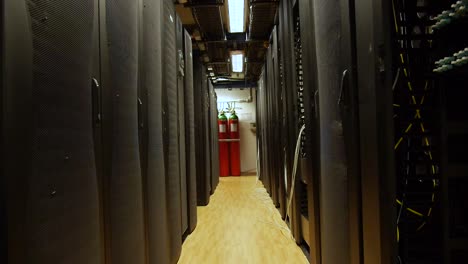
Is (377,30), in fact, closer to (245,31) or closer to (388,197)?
(388,197)

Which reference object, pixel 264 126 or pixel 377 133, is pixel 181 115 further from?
pixel 264 126

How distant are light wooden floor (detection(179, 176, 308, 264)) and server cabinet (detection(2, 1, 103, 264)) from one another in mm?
1457

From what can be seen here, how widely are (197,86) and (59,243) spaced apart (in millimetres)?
3614

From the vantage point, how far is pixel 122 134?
4.05 ft

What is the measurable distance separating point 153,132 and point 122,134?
1.45ft

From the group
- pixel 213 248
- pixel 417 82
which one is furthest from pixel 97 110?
pixel 213 248

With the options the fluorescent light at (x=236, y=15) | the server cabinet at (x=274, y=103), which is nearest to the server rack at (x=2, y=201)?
the server cabinet at (x=274, y=103)

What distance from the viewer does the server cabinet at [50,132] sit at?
1.95 feet

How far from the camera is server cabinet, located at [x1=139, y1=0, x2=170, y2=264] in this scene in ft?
5.10

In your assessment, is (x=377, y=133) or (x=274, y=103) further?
(x=274, y=103)

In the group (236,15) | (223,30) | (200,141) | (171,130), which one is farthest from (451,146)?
(223,30)

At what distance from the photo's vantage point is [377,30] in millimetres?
878

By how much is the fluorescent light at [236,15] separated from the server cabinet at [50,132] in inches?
119

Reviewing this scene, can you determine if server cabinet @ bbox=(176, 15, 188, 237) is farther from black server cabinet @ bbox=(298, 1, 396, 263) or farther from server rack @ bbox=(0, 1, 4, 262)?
server rack @ bbox=(0, 1, 4, 262)
